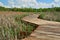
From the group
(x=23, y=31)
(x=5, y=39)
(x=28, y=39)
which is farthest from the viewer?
(x=23, y=31)

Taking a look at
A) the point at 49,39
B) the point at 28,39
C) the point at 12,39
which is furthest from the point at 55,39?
the point at 12,39

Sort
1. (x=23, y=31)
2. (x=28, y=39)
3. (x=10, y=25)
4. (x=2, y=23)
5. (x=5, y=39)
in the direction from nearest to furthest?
(x=5, y=39) < (x=28, y=39) < (x=2, y=23) < (x=10, y=25) < (x=23, y=31)

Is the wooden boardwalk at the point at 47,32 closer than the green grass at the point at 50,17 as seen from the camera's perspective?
Yes

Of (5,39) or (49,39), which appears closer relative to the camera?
(5,39)

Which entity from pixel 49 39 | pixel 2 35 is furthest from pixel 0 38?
Answer: pixel 49 39

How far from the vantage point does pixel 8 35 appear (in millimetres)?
5285

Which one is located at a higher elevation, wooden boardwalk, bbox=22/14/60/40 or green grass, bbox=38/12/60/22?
wooden boardwalk, bbox=22/14/60/40

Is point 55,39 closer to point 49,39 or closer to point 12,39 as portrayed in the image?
point 49,39

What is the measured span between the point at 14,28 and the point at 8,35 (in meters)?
1.34

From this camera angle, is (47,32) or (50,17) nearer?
(47,32)

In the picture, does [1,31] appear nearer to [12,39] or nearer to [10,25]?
[12,39]

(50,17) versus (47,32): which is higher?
(47,32)

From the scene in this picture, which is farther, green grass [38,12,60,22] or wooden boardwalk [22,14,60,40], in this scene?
green grass [38,12,60,22]

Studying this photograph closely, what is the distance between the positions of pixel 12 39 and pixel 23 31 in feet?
5.73
